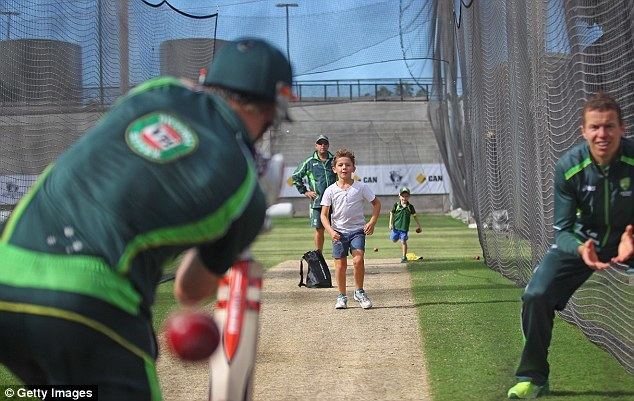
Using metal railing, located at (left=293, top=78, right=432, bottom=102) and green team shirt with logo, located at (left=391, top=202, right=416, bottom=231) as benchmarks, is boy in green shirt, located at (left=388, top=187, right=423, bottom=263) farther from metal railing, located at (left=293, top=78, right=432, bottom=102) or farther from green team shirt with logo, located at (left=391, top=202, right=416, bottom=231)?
metal railing, located at (left=293, top=78, right=432, bottom=102)

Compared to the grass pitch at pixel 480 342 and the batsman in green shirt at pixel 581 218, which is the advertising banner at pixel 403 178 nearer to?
the grass pitch at pixel 480 342

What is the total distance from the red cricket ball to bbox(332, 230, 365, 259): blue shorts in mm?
8407

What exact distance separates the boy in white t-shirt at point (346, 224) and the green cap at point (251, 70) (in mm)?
8173

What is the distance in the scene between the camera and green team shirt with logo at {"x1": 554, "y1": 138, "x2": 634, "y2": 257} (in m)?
6.27

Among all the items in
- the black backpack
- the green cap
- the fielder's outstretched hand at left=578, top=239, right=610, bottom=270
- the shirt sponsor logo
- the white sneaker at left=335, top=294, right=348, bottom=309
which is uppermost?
the green cap

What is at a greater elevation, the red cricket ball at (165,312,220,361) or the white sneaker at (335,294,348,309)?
the red cricket ball at (165,312,220,361)

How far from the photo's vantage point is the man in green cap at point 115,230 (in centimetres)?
261

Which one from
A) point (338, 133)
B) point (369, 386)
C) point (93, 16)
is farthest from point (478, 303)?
point (338, 133)

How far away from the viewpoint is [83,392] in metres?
2.70

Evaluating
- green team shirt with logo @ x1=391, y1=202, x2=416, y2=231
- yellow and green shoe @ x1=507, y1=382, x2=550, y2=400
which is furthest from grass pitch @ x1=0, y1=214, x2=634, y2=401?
green team shirt with logo @ x1=391, y1=202, x2=416, y2=231

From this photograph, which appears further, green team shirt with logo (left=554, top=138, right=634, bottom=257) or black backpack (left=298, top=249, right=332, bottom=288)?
black backpack (left=298, top=249, right=332, bottom=288)

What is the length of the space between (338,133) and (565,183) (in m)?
37.3

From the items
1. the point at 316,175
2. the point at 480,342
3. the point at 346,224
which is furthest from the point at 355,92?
the point at 480,342

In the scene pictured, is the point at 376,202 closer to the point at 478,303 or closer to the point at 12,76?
the point at 478,303
